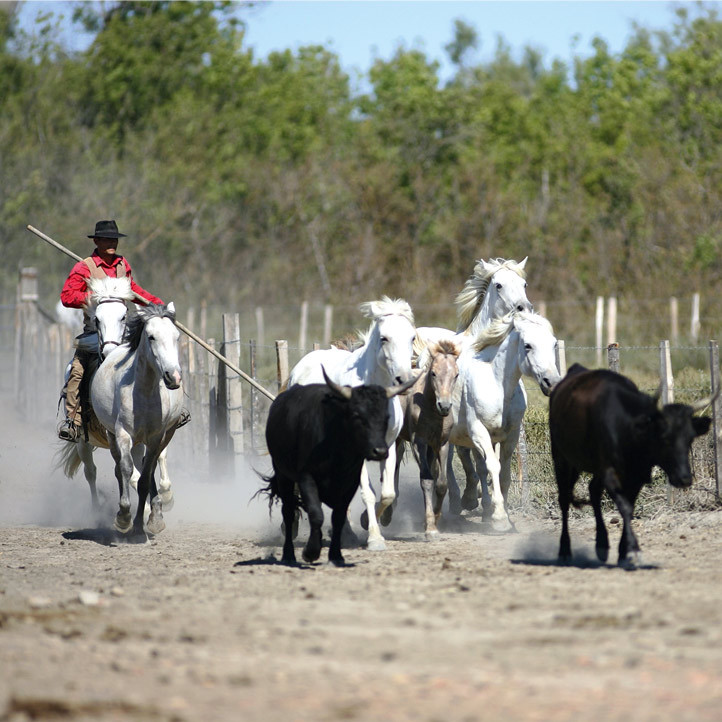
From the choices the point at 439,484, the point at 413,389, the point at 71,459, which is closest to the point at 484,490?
the point at 439,484

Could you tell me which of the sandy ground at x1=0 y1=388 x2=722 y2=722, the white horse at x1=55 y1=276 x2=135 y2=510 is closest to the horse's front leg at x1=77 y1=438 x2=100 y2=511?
the white horse at x1=55 y1=276 x2=135 y2=510

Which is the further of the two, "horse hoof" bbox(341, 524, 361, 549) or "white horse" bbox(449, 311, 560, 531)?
"white horse" bbox(449, 311, 560, 531)

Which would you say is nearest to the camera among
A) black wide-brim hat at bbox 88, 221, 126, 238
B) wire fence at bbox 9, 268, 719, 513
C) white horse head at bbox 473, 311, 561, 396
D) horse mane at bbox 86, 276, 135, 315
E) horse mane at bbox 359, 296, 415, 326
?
horse mane at bbox 359, 296, 415, 326

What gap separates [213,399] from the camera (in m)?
14.9

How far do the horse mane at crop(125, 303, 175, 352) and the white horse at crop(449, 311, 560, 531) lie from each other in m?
2.72

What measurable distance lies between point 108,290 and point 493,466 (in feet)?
12.7

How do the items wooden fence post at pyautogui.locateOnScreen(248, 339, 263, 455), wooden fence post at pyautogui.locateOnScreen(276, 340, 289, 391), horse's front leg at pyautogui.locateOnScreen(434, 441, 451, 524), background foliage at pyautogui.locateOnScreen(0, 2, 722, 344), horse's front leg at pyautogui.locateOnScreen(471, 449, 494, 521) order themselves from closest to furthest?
horse's front leg at pyautogui.locateOnScreen(434, 441, 451, 524), horse's front leg at pyautogui.locateOnScreen(471, 449, 494, 521), wooden fence post at pyautogui.locateOnScreen(276, 340, 289, 391), wooden fence post at pyautogui.locateOnScreen(248, 339, 263, 455), background foliage at pyautogui.locateOnScreen(0, 2, 722, 344)

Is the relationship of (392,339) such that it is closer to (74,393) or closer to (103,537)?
(103,537)

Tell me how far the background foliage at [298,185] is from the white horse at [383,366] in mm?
23020

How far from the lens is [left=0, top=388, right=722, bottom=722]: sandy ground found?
4422 millimetres

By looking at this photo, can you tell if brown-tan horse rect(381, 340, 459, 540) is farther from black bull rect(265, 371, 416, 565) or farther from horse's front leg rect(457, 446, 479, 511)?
black bull rect(265, 371, 416, 565)

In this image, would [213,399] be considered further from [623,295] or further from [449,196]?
[449,196]

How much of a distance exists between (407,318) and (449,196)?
98.6 ft

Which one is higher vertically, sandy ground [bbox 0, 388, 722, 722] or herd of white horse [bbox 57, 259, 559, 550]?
herd of white horse [bbox 57, 259, 559, 550]
